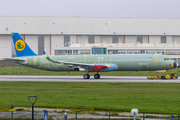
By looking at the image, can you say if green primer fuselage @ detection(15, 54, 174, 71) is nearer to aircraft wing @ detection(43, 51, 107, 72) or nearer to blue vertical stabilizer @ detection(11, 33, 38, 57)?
aircraft wing @ detection(43, 51, 107, 72)

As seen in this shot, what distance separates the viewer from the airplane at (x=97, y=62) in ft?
167

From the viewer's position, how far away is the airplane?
50.9 m

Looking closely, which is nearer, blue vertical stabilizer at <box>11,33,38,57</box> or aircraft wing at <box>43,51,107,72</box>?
aircraft wing at <box>43,51,107,72</box>

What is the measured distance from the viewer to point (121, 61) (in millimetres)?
52312

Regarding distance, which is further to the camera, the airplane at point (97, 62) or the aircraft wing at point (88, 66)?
the aircraft wing at point (88, 66)

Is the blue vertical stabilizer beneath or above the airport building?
beneath

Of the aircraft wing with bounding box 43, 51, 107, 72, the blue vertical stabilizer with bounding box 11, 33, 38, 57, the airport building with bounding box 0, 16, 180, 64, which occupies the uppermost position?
the airport building with bounding box 0, 16, 180, 64

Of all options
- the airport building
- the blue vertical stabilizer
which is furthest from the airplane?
the airport building
